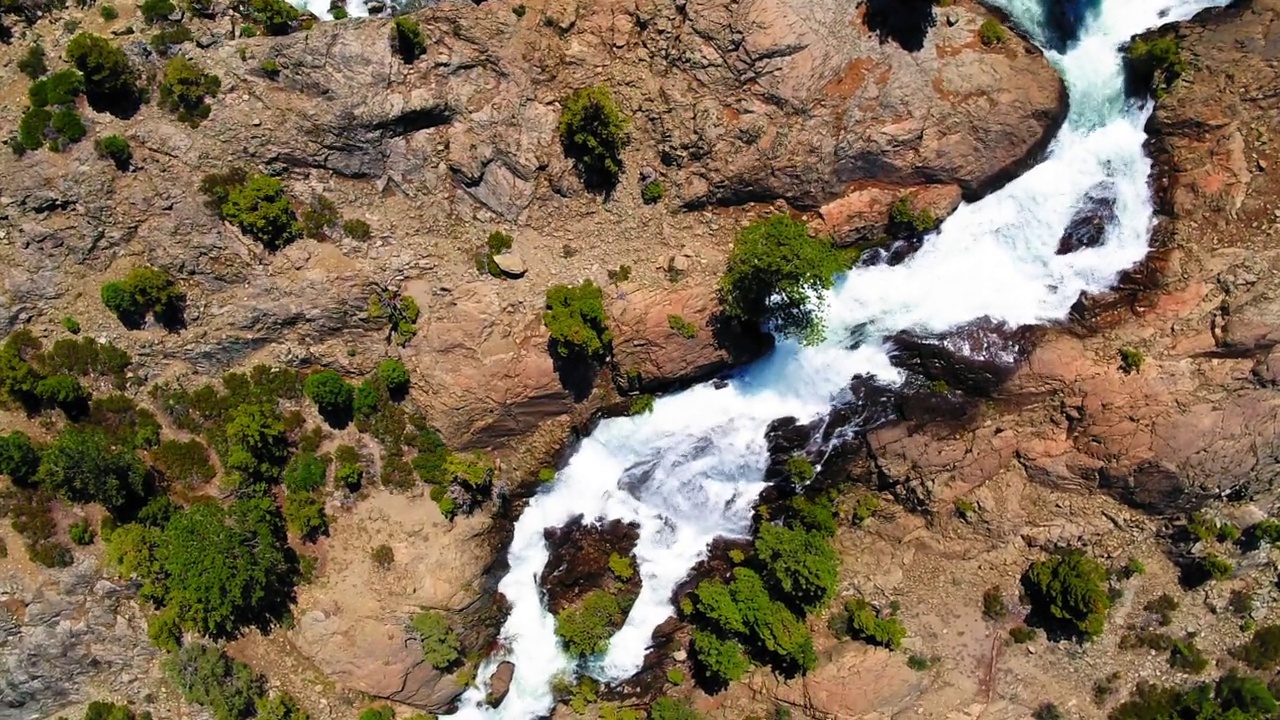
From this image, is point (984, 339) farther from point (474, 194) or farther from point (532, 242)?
point (474, 194)

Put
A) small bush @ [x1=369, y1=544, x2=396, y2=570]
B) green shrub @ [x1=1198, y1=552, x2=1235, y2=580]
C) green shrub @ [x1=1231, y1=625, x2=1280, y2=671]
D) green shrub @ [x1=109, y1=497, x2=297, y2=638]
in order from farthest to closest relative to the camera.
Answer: green shrub @ [x1=1231, y1=625, x2=1280, y2=671], small bush @ [x1=369, y1=544, x2=396, y2=570], green shrub @ [x1=1198, y1=552, x2=1235, y2=580], green shrub @ [x1=109, y1=497, x2=297, y2=638]

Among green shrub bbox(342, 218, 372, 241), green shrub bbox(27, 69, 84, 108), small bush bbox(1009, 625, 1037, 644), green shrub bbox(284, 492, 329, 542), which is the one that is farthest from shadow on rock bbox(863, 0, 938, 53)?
green shrub bbox(27, 69, 84, 108)

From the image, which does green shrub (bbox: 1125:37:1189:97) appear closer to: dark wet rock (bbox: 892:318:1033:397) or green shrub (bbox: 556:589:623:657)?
dark wet rock (bbox: 892:318:1033:397)

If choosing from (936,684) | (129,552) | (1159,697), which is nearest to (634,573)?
(936,684)

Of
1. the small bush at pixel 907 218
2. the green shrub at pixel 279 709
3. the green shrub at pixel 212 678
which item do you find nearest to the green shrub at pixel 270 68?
the green shrub at pixel 212 678

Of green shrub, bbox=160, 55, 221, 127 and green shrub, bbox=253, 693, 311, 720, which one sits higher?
green shrub, bbox=160, 55, 221, 127

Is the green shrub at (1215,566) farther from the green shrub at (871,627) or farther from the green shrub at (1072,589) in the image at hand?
the green shrub at (871,627)

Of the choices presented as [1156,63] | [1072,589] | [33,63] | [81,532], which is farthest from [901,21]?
[81,532]
